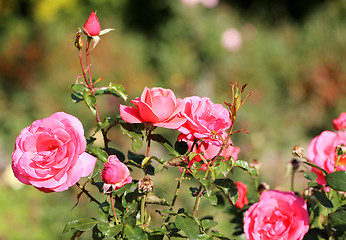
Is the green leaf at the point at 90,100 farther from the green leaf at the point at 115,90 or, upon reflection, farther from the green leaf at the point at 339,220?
the green leaf at the point at 339,220

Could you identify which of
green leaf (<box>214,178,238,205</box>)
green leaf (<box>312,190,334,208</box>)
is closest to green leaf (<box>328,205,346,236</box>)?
green leaf (<box>312,190,334,208</box>)

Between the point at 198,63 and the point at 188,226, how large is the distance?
4630mm

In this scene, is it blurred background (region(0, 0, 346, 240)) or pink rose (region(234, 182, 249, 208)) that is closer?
pink rose (region(234, 182, 249, 208))

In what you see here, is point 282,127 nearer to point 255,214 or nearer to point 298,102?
point 298,102

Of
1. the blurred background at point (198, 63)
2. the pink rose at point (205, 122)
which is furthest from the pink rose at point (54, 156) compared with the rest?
the blurred background at point (198, 63)

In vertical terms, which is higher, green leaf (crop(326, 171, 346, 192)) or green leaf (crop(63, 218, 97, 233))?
green leaf (crop(326, 171, 346, 192))

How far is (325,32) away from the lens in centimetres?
545

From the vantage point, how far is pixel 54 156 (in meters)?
0.69

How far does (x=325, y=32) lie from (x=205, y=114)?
512 centimetres

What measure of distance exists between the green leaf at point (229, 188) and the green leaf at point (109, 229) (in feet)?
0.58

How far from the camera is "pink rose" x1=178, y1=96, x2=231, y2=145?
0.73m

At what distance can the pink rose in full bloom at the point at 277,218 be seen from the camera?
30.5 inches

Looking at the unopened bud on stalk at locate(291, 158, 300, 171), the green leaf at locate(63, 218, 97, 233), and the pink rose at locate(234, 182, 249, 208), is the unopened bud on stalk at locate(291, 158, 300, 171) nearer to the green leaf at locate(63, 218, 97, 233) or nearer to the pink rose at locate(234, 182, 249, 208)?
the pink rose at locate(234, 182, 249, 208)

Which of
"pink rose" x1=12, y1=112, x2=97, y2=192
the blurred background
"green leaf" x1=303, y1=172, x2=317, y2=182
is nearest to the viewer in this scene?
"pink rose" x1=12, y1=112, x2=97, y2=192
